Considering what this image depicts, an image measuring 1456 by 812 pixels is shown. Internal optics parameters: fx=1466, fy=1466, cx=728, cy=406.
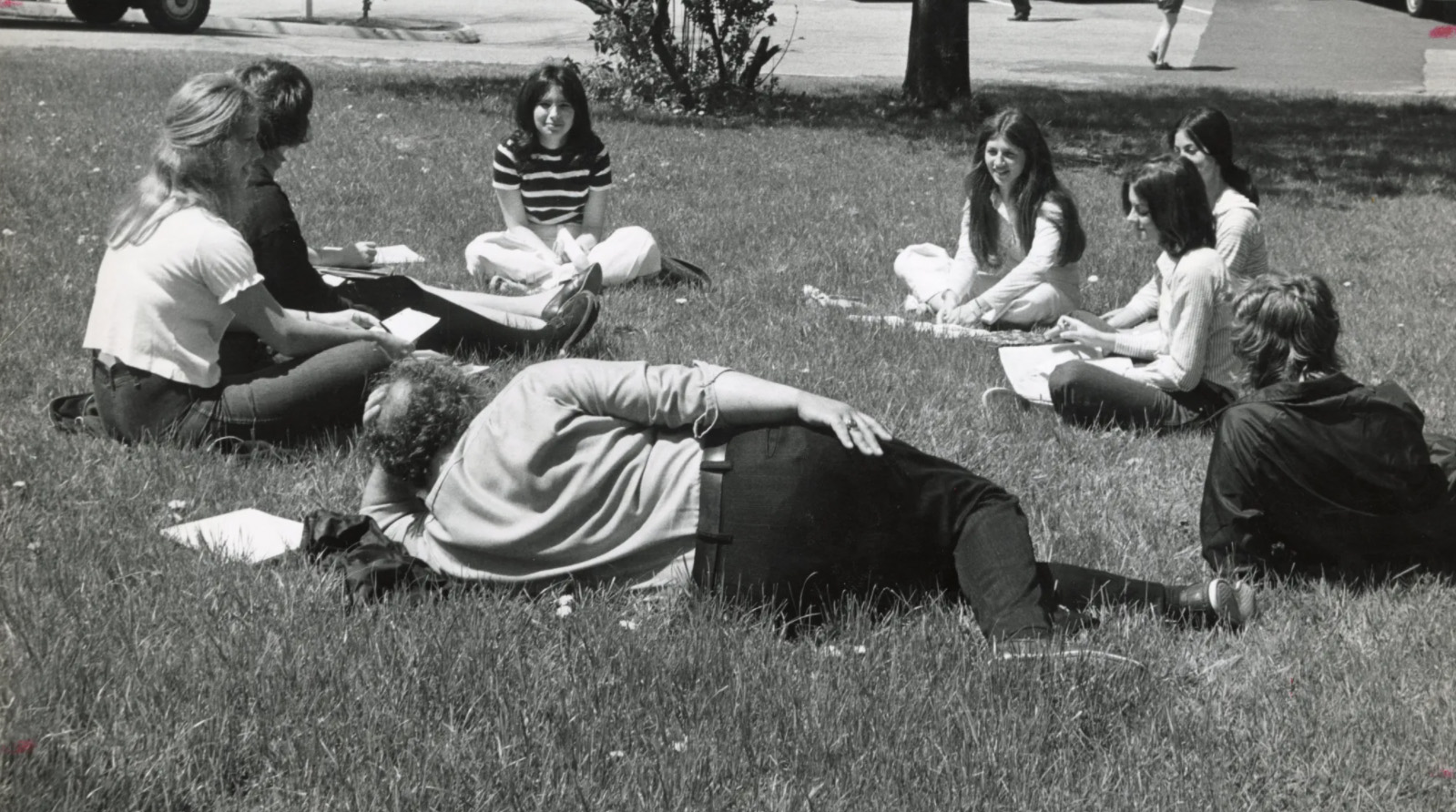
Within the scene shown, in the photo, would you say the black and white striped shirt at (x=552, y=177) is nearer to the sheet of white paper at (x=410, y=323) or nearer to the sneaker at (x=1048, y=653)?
the sheet of white paper at (x=410, y=323)

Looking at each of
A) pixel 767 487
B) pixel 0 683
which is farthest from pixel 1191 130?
pixel 0 683

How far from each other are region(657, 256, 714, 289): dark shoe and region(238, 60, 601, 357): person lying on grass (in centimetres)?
94

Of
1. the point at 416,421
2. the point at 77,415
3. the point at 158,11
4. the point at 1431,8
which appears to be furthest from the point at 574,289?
the point at 1431,8

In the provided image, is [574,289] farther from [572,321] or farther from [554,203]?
[554,203]

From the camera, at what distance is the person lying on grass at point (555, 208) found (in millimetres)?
7781

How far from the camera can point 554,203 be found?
821cm

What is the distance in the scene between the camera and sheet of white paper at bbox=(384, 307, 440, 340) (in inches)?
229

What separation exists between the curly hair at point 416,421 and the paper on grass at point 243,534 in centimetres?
52

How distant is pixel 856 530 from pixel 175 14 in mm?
21398

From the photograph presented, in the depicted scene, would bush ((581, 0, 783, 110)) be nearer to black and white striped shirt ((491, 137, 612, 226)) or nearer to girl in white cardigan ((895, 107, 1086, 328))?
black and white striped shirt ((491, 137, 612, 226))

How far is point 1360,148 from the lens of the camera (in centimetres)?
1411

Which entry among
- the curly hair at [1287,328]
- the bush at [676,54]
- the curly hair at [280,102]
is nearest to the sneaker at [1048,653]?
the curly hair at [1287,328]

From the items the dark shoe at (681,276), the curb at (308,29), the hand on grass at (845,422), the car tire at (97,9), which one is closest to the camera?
the hand on grass at (845,422)

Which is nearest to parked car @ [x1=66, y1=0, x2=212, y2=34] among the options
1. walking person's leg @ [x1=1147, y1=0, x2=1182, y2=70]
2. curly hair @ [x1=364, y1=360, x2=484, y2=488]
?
walking person's leg @ [x1=1147, y1=0, x2=1182, y2=70]
